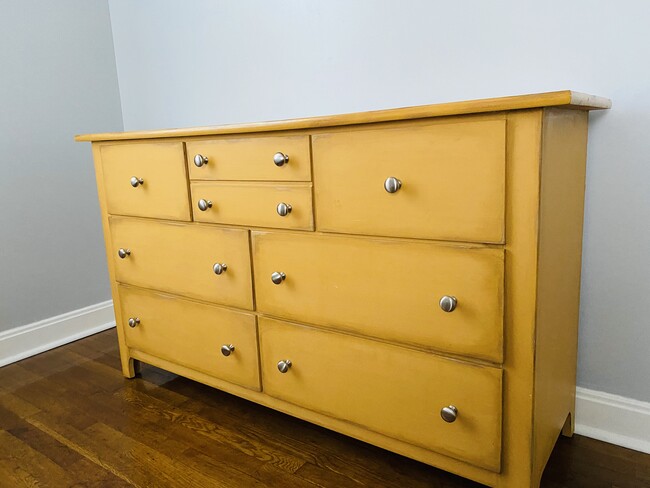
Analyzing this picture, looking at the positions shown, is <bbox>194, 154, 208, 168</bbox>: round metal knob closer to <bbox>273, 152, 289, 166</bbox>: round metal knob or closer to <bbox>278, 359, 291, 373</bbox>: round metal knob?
<bbox>273, 152, 289, 166</bbox>: round metal knob

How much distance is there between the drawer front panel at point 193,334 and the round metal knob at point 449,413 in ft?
1.83

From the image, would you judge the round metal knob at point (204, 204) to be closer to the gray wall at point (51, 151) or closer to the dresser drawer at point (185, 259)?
the dresser drawer at point (185, 259)

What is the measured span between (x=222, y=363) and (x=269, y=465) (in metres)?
0.33

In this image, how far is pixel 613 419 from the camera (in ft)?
4.56

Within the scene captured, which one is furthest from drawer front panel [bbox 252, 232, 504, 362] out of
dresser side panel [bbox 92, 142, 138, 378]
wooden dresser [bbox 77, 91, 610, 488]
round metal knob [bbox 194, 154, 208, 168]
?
dresser side panel [bbox 92, 142, 138, 378]

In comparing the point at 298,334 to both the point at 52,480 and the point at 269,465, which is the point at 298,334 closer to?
the point at 269,465

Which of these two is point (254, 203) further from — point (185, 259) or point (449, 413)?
point (449, 413)

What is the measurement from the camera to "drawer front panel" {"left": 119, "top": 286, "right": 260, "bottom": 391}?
1484 millimetres

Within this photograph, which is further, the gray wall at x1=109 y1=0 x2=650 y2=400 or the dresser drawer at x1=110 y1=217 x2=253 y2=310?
the dresser drawer at x1=110 y1=217 x2=253 y2=310

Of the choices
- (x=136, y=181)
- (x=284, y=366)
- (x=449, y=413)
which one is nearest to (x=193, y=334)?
(x=284, y=366)

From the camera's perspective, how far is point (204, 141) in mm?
1422

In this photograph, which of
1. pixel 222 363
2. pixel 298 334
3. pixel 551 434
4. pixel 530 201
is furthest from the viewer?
pixel 222 363

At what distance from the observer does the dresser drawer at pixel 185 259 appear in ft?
4.73

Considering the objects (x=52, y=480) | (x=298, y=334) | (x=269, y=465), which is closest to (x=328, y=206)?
(x=298, y=334)
